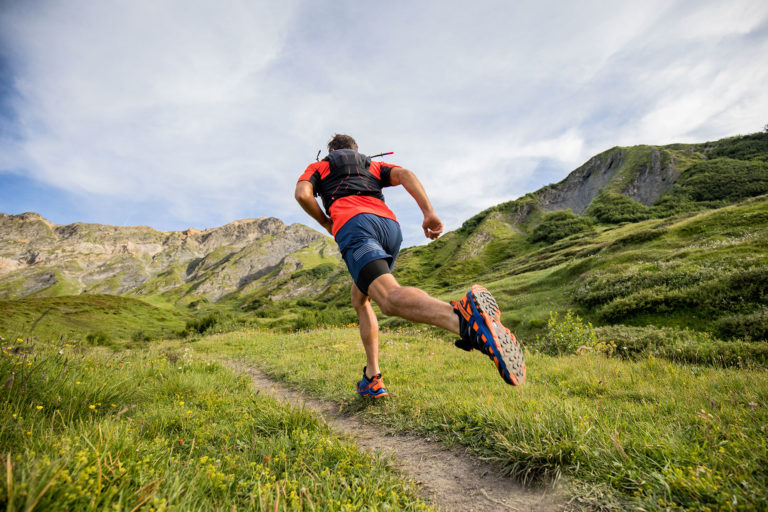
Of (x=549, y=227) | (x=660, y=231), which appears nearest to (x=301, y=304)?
(x=549, y=227)

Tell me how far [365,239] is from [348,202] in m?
0.70

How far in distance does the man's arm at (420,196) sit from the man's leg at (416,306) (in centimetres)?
122

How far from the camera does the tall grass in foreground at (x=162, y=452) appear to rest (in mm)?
1452

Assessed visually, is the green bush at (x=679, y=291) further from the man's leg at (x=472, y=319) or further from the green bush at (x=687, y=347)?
the man's leg at (x=472, y=319)

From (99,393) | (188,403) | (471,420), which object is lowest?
(471,420)

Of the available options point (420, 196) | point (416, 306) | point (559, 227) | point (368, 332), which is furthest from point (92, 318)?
point (559, 227)

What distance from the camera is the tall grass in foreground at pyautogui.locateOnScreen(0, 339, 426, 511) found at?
1.45m

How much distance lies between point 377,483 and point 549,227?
72.8m

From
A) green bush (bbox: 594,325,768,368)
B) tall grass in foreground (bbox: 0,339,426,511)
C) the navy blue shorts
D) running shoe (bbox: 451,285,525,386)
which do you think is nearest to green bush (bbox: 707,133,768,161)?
green bush (bbox: 594,325,768,368)

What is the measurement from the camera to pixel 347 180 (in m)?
4.30

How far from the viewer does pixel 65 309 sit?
40875mm

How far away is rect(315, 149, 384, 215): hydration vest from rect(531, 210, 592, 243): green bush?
218 ft

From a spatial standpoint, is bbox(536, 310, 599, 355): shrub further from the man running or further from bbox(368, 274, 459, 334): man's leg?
bbox(368, 274, 459, 334): man's leg

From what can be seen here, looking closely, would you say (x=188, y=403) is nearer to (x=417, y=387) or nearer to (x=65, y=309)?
(x=417, y=387)
